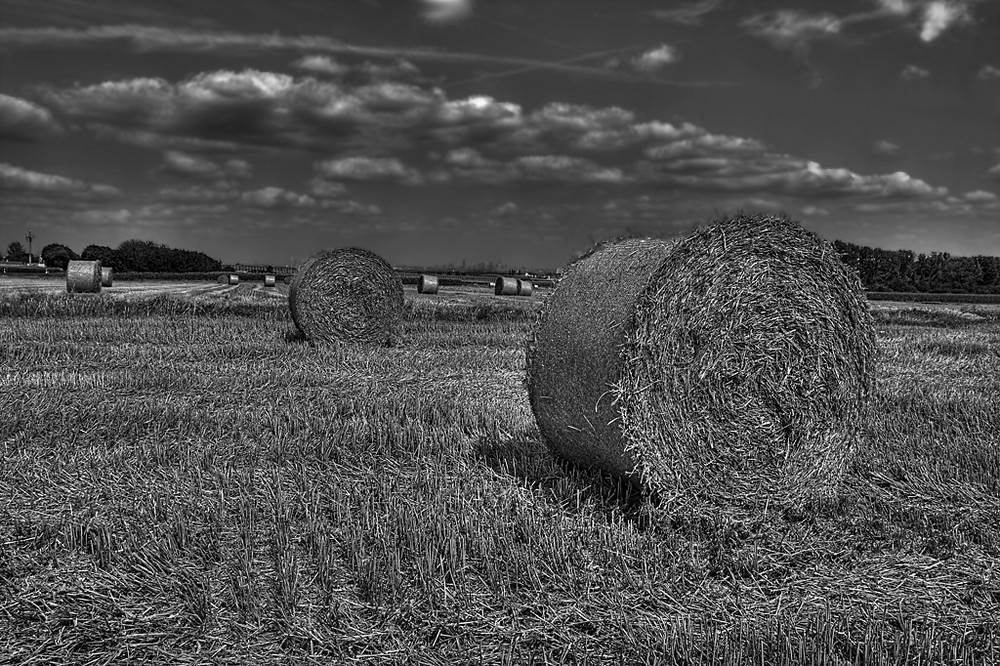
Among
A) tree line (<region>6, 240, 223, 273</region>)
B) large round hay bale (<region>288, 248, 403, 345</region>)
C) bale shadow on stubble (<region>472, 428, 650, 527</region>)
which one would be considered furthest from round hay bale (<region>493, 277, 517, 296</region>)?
tree line (<region>6, 240, 223, 273</region>)

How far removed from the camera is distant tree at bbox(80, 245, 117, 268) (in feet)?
214

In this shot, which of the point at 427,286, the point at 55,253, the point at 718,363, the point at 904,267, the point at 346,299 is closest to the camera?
the point at 718,363

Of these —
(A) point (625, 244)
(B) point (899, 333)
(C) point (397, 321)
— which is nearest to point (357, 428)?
(A) point (625, 244)

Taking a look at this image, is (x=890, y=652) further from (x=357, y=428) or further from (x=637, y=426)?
(x=357, y=428)

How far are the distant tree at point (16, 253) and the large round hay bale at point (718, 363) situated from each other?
125369 millimetres

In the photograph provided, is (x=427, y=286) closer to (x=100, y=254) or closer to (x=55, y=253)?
(x=100, y=254)

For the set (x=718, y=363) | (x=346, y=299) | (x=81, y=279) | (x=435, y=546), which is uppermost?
(x=81, y=279)

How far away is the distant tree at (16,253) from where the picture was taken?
11525 cm

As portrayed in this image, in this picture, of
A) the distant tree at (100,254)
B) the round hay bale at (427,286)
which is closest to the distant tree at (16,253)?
the distant tree at (100,254)

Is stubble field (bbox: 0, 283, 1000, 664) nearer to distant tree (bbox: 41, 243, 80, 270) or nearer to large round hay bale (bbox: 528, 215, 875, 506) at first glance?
large round hay bale (bbox: 528, 215, 875, 506)

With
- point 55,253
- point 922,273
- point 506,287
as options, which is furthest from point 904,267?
point 55,253

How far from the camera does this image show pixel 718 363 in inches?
233

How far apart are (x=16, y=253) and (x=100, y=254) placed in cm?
6066

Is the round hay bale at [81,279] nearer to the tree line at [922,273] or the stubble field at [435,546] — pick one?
the stubble field at [435,546]
